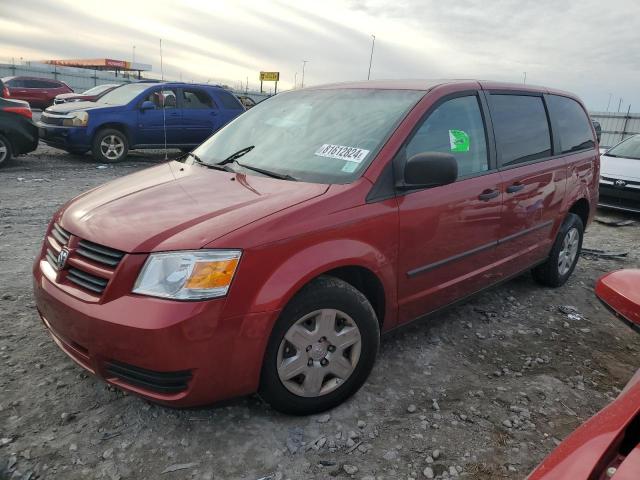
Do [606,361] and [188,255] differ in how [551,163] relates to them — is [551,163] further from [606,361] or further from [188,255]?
[188,255]

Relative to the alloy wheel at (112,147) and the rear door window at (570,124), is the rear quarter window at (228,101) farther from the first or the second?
the rear door window at (570,124)

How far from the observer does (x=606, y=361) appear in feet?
10.8

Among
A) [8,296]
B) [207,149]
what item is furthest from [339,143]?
[8,296]

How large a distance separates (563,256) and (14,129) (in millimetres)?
8394

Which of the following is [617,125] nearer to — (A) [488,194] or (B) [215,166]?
(A) [488,194]

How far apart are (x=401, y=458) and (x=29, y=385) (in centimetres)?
193

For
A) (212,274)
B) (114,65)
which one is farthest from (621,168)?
(114,65)

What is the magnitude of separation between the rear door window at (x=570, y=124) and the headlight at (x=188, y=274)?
10.8ft

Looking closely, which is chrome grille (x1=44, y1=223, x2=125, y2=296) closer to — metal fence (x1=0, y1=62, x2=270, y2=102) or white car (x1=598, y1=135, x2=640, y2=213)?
white car (x1=598, y1=135, x2=640, y2=213)

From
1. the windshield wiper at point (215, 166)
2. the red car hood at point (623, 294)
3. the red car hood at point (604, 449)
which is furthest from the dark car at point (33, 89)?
the red car hood at point (604, 449)

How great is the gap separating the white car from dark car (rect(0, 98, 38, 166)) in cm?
953

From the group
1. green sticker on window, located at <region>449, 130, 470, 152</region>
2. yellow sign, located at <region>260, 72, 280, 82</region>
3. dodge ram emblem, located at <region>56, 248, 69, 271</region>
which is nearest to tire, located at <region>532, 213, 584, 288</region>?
green sticker on window, located at <region>449, 130, 470, 152</region>

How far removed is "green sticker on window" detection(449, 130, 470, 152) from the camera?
3.06m

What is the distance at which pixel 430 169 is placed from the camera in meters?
2.55
